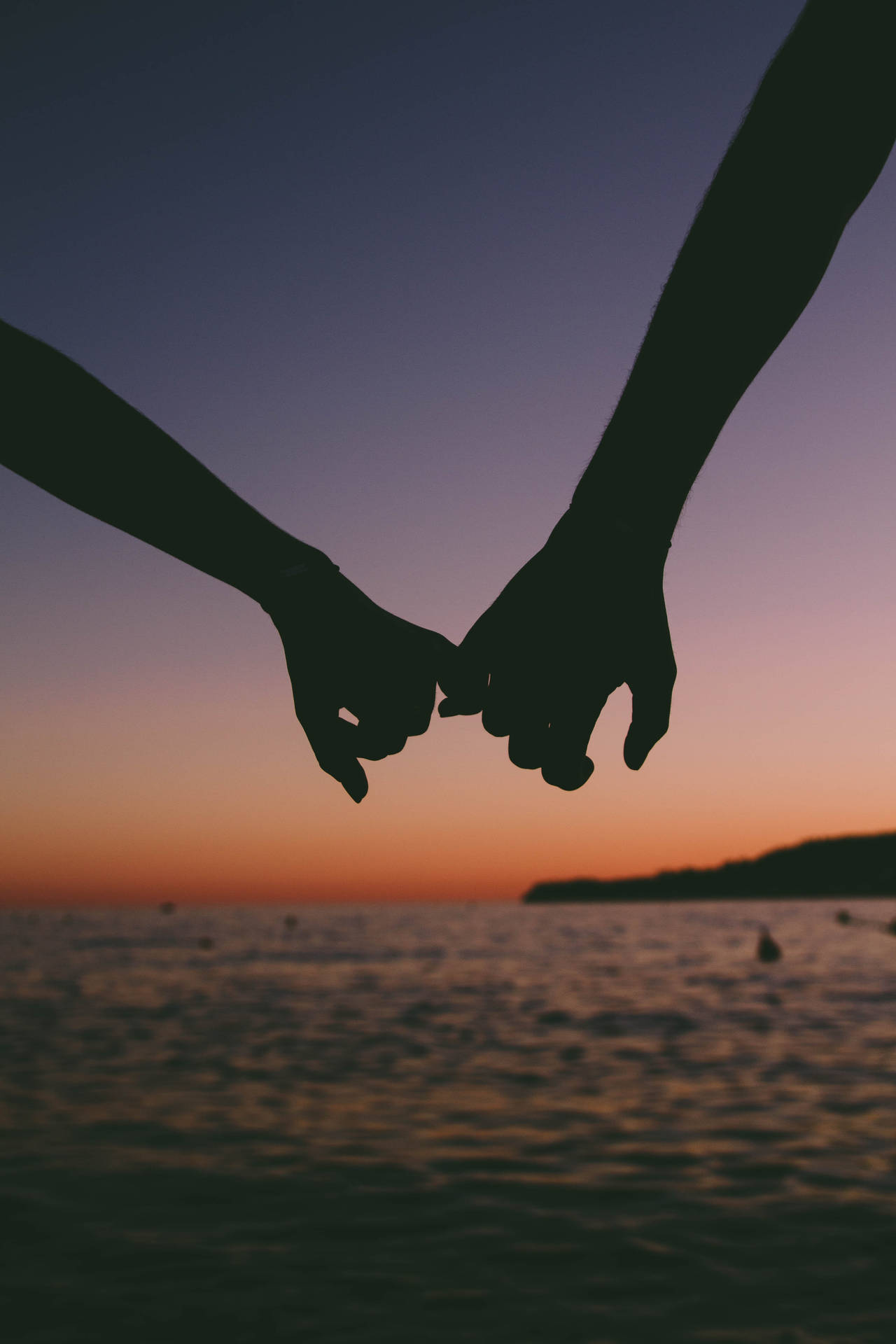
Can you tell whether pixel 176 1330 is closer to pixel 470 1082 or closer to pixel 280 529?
pixel 280 529

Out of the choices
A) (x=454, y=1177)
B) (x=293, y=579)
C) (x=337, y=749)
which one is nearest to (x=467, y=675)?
(x=337, y=749)

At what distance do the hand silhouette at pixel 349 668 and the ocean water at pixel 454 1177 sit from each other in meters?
6.92

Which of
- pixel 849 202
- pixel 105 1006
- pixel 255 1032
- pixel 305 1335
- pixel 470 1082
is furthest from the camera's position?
pixel 105 1006

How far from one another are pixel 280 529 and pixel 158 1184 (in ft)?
36.0

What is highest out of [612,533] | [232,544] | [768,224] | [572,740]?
[768,224]

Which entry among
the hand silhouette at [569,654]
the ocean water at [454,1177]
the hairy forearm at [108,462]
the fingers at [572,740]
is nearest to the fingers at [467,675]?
the hand silhouette at [569,654]

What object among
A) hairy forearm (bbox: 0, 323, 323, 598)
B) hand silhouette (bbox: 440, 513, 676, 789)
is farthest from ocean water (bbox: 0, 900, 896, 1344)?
hairy forearm (bbox: 0, 323, 323, 598)

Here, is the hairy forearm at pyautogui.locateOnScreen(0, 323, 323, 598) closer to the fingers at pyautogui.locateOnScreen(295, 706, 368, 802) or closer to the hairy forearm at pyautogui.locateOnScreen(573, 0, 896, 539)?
the fingers at pyautogui.locateOnScreen(295, 706, 368, 802)

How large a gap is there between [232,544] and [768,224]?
4.66ft

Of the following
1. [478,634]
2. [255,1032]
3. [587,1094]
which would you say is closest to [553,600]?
[478,634]

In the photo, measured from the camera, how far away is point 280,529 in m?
2.57

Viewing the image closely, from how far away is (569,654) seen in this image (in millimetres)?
2498

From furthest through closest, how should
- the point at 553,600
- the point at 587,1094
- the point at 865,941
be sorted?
the point at 865,941, the point at 587,1094, the point at 553,600

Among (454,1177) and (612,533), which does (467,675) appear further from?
(454,1177)
